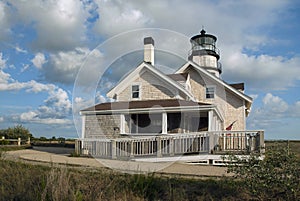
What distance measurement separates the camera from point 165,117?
16.1 m


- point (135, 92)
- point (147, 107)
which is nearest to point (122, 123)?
point (147, 107)

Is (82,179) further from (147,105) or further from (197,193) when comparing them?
(147,105)

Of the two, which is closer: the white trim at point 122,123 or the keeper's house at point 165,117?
the keeper's house at point 165,117

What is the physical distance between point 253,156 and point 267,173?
22.9 inches

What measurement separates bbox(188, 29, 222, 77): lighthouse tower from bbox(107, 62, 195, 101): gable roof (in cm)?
1029

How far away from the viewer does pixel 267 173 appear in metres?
6.02

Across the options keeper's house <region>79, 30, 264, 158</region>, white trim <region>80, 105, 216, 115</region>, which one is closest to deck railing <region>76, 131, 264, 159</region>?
keeper's house <region>79, 30, 264, 158</region>

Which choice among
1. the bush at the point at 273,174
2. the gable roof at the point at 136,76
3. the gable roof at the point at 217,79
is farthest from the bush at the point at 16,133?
the bush at the point at 273,174

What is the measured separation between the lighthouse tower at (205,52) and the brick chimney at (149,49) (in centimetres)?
818

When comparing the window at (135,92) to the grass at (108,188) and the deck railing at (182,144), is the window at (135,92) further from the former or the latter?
the grass at (108,188)

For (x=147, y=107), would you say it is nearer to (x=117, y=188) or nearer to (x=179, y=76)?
(x=179, y=76)

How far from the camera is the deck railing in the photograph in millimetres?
13922

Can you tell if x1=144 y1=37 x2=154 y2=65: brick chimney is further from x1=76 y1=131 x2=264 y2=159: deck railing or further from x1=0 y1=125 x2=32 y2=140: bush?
x1=0 y1=125 x2=32 y2=140: bush

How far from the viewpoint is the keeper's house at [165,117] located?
14.3 meters
